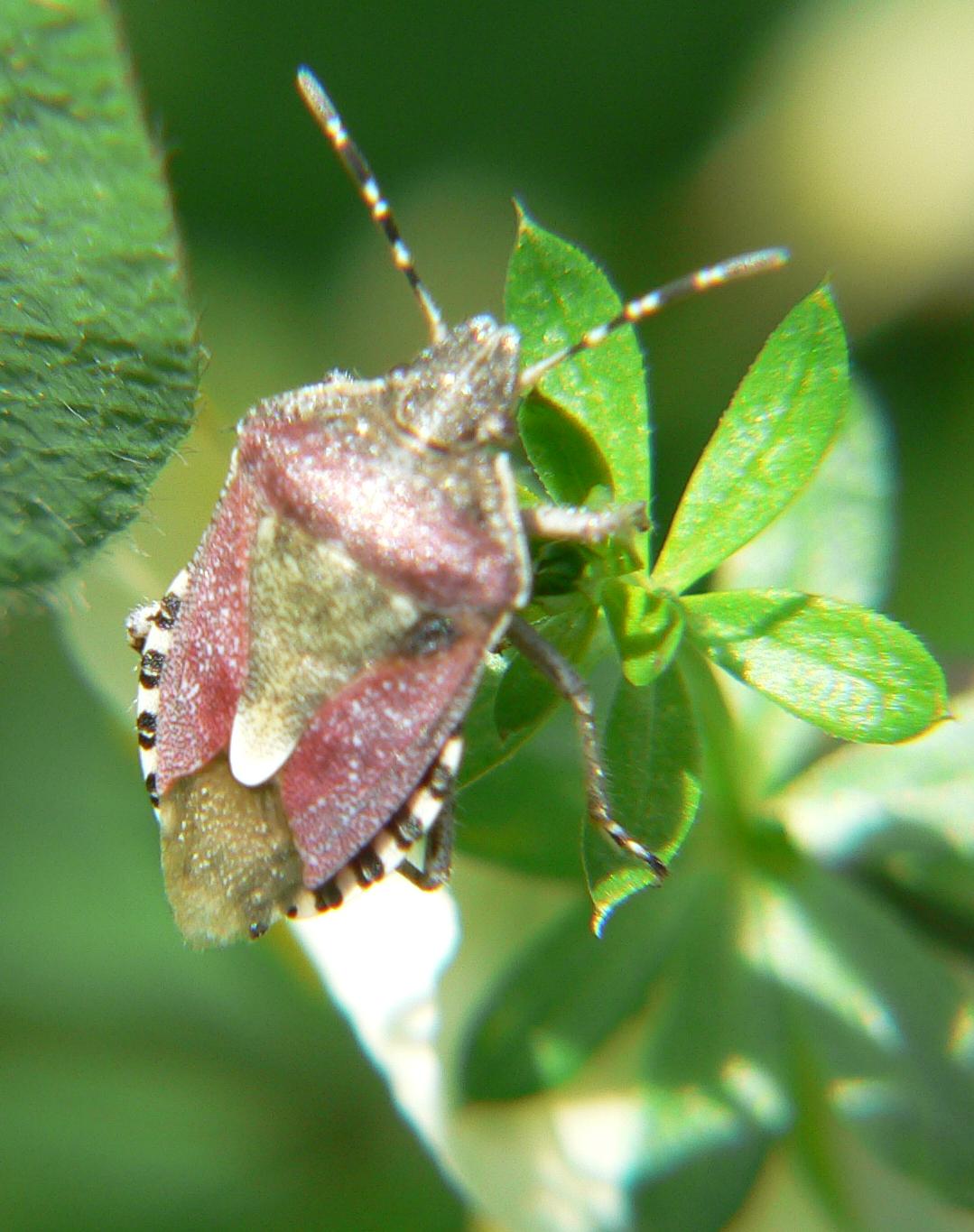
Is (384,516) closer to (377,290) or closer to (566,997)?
(566,997)

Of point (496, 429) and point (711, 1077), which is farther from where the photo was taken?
point (711, 1077)

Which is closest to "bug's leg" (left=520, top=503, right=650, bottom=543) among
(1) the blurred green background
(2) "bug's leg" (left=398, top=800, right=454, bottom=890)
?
(2) "bug's leg" (left=398, top=800, right=454, bottom=890)

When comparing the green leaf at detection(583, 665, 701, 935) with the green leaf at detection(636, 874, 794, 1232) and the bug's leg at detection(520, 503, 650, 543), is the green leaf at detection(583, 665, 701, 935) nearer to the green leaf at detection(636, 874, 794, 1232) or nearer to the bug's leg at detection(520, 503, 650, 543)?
the bug's leg at detection(520, 503, 650, 543)

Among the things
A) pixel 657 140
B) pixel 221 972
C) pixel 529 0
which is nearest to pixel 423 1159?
pixel 221 972

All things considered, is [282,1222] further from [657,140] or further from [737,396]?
[657,140]

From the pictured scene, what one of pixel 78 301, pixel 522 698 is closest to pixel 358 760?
pixel 522 698

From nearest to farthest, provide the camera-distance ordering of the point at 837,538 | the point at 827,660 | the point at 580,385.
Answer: the point at 827,660 < the point at 580,385 < the point at 837,538

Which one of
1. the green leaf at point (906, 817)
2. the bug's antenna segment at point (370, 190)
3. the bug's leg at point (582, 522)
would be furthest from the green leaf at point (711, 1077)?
the bug's antenna segment at point (370, 190)
